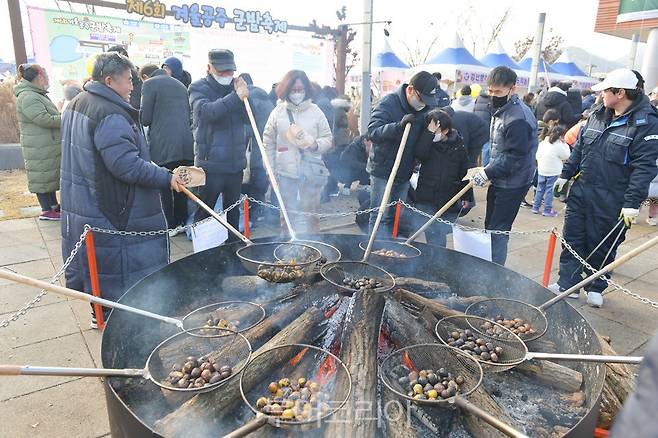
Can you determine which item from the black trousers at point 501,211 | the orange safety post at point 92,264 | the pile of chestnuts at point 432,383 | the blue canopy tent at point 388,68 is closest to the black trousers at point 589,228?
the black trousers at point 501,211

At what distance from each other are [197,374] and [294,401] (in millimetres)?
569

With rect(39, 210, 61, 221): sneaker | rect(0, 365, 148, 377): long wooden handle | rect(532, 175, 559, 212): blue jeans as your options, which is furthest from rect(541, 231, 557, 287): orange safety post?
rect(39, 210, 61, 221): sneaker

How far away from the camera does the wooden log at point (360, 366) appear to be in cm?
184

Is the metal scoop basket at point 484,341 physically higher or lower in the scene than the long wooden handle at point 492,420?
lower

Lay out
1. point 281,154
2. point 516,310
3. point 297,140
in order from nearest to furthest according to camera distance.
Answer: point 516,310, point 297,140, point 281,154

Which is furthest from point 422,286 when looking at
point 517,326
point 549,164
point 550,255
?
point 549,164

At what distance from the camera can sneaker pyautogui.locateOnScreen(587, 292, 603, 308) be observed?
4.58 m

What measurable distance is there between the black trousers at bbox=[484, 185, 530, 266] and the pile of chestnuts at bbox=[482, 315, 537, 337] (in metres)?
2.05

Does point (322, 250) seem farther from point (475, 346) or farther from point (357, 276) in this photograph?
point (475, 346)

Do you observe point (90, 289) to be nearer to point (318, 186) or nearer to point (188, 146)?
point (188, 146)

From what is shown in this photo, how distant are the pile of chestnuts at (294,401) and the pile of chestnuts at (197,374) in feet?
0.83

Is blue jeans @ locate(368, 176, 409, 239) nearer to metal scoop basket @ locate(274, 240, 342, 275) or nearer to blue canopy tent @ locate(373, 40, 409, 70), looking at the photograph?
metal scoop basket @ locate(274, 240, 342, 275)

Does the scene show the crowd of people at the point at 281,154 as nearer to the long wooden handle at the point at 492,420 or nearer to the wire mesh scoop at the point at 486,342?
the wire mesh scoop at the point at 486,342

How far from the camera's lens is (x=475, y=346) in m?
2.43
